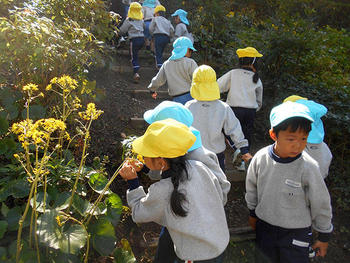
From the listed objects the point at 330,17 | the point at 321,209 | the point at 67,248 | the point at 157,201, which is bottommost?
the point at 330,17

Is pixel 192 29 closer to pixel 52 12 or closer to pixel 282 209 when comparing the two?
pixel 52 12

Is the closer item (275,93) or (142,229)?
(142,229)

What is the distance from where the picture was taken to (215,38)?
255 inches

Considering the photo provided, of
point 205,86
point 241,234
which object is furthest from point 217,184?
point 241,234

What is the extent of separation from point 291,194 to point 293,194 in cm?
1

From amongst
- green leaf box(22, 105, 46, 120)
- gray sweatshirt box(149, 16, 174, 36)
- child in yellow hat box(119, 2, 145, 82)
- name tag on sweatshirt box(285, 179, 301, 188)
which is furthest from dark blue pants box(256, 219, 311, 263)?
gray sweatshirt box(149, 16, 174, 36)

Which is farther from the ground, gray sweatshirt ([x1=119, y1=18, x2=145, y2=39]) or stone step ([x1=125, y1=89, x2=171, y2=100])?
gray sweatshirt ([x1=119, y1=18, x2=145, y2=39])

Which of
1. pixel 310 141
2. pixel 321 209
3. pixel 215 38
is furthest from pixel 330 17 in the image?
pixel 321 209

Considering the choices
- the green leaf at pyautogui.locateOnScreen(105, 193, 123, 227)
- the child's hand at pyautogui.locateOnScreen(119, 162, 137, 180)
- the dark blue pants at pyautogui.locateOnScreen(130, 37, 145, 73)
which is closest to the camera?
the child's hand at pyautogui.locateOnScreen(119, 162, 137, 180)

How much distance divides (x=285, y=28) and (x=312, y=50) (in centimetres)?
64

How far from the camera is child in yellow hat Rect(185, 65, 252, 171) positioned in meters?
2.94

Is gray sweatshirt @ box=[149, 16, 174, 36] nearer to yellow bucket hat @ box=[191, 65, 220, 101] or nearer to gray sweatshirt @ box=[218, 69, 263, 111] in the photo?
gray sweatshirt @ box=[218, 69, 263, 111]

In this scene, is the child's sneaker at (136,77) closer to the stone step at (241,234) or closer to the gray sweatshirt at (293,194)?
the stone step at (241,234)

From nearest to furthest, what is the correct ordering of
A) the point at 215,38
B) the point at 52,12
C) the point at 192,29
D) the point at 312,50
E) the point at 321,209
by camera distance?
the point at 321,209
the point at 52,12
the point at 312,50
the point at 215,38
the point at 192,29
